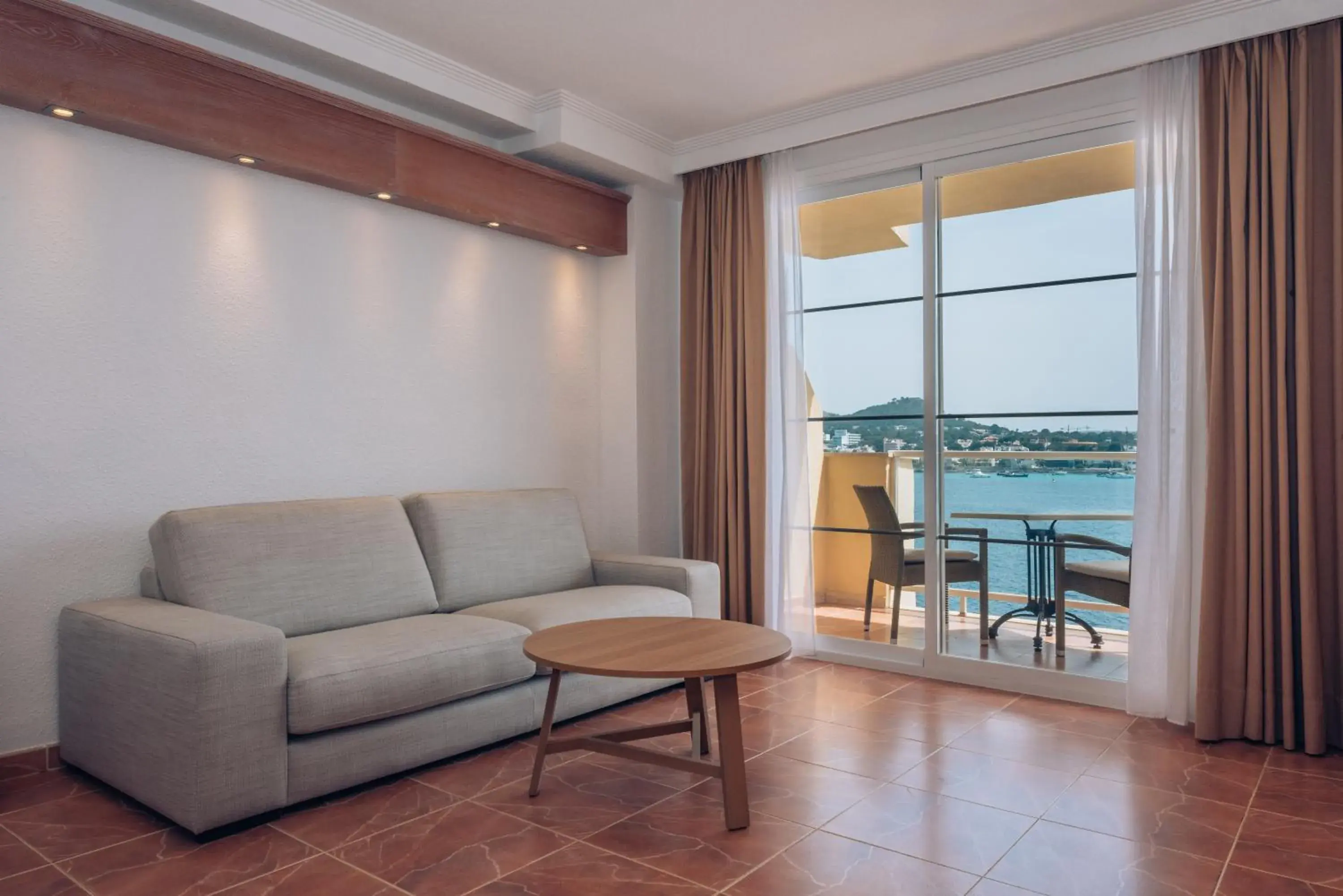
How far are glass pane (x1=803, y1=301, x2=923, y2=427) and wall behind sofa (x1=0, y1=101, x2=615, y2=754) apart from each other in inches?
63.7

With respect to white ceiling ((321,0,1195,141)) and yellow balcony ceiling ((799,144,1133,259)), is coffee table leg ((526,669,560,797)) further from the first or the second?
yellow balcony ceiling ((799,144,1133,259))

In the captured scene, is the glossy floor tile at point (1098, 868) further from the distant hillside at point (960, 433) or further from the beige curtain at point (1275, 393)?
the distant hillside at point (960, 433)

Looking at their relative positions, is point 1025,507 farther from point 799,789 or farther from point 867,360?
point 799,789

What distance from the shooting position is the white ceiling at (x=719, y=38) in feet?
11.6

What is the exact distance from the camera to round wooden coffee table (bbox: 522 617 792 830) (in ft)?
8.61

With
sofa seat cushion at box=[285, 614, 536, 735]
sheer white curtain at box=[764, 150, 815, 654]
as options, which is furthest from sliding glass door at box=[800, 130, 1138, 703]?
sofa seat cushion at box=[285, 614, 536, 735]

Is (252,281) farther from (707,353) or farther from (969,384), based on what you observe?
(969,384)

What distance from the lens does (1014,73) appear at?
401 centimetres

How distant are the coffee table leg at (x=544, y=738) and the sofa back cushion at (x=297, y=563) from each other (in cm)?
99

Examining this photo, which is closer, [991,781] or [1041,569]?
[991,781]

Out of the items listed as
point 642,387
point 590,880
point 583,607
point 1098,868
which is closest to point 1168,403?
point 1098,868

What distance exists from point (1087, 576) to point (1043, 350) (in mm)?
1050

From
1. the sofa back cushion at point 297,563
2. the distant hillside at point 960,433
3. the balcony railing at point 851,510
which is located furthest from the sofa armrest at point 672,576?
the distant hillside at point 960,433

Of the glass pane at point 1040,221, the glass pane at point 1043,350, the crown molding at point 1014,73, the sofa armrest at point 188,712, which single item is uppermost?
the crown molding at point 1014,73
